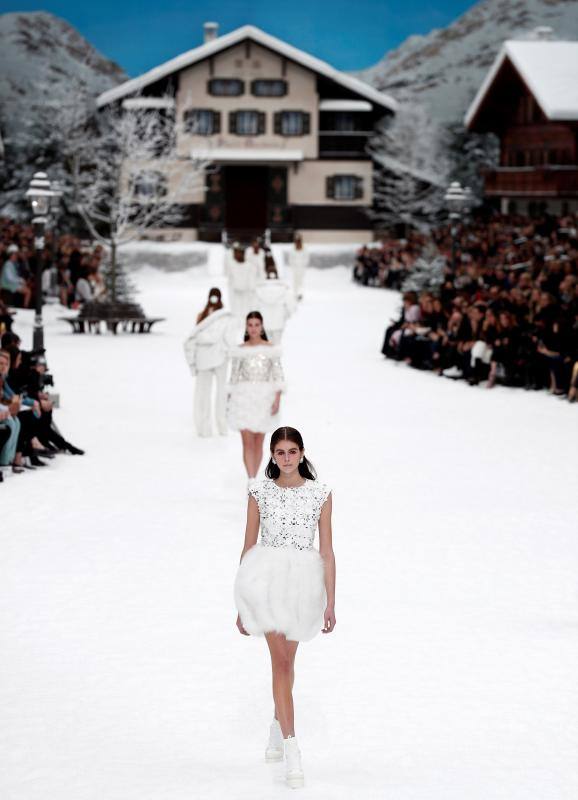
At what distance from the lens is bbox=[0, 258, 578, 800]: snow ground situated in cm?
659

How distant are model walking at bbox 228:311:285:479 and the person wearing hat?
2342 centimetres

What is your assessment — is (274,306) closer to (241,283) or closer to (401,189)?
(241,283)

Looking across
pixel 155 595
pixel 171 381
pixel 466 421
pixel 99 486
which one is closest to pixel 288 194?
pixel 171 381

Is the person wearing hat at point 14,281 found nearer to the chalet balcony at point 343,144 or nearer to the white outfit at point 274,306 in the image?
Answer: the white outfit at point 274,306

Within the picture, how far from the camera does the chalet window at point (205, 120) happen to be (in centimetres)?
6066

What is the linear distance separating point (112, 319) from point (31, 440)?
16.7m

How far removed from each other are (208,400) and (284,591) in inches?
416

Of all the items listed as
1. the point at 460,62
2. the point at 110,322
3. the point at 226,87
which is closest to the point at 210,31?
the point at 226,87

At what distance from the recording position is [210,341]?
1608cm

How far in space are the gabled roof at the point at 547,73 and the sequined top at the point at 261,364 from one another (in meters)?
36.8

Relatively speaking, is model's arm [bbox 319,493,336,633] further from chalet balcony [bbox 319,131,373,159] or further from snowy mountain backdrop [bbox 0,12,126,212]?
chalet balcony [bbox 319,131,373,159]

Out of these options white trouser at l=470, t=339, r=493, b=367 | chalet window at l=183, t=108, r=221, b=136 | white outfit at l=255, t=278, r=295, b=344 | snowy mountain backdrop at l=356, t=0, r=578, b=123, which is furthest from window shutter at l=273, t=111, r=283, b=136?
snowy mountain backdrop at l=356, t=0, r=578, b=123

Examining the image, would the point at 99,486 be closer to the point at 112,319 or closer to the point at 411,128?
the point at 112,319

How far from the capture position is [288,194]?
61469 mm
